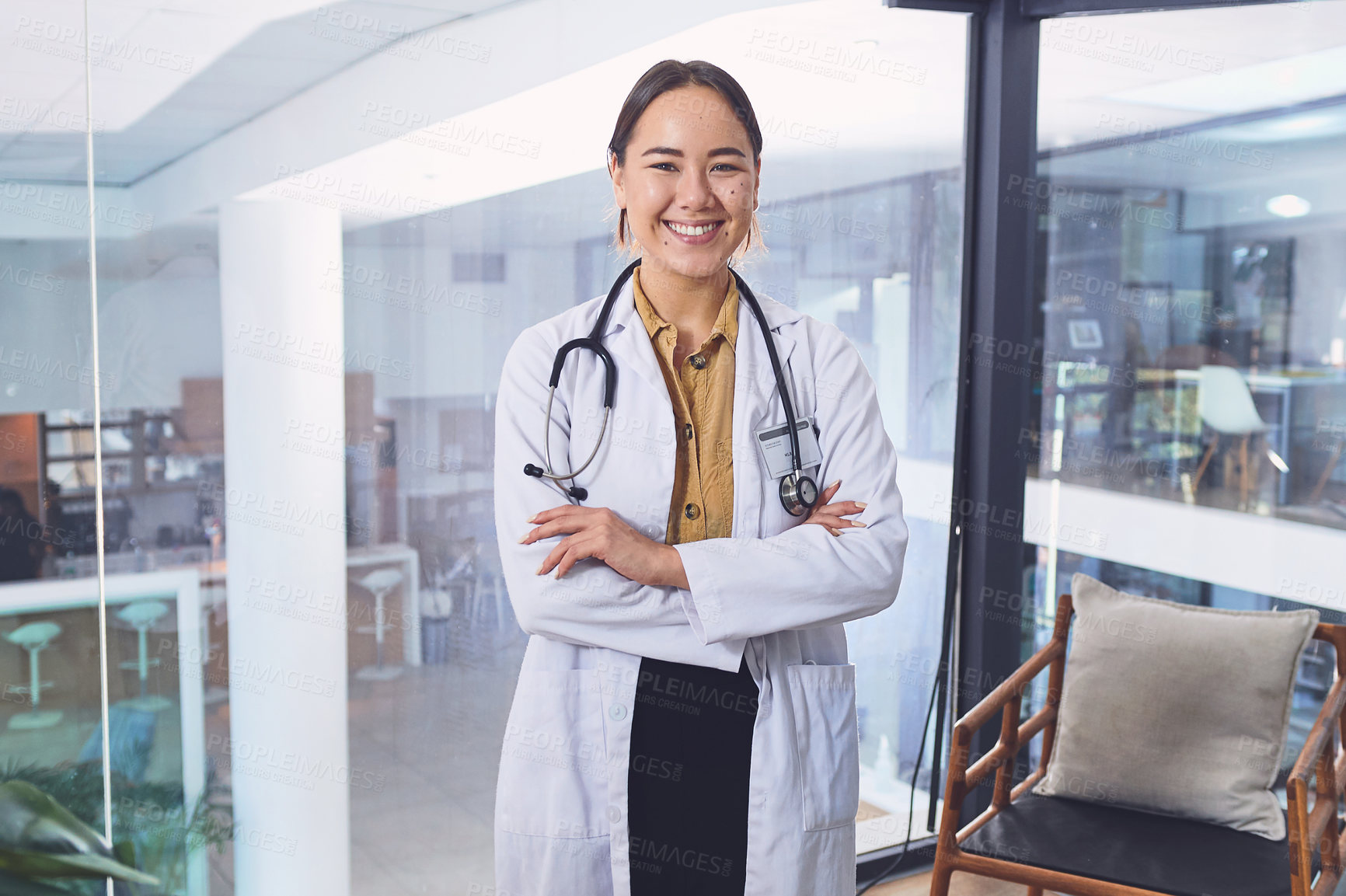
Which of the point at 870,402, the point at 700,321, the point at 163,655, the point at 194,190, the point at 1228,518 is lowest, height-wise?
the point at 163,655

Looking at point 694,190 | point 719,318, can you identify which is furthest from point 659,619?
point 694,190

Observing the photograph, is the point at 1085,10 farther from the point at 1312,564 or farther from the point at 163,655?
the point at 163,655

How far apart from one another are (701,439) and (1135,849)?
3.75 ft

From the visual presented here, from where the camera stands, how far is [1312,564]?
2.43 metres

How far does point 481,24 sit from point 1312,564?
2.19 meters

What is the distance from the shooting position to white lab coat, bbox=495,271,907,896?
4.78 ft

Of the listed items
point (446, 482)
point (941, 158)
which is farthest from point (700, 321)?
point (941, 158)

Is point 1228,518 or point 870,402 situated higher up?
point 870,402

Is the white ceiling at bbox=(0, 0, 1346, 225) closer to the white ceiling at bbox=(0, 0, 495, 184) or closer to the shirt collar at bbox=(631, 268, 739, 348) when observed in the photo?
the white ceiling at bbox=(0, 0, 495, 184)

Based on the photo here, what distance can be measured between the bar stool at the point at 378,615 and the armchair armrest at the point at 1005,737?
1131mm

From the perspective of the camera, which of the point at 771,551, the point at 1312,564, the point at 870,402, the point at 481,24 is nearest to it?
the point at 771,551

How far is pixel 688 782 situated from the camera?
1.48 m

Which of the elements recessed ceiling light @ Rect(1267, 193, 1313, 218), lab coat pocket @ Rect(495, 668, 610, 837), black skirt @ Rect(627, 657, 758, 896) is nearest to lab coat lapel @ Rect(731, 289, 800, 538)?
black skirt @ Rect(627, 657, 758, 896)

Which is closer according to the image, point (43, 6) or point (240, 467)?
point (43, 6)
